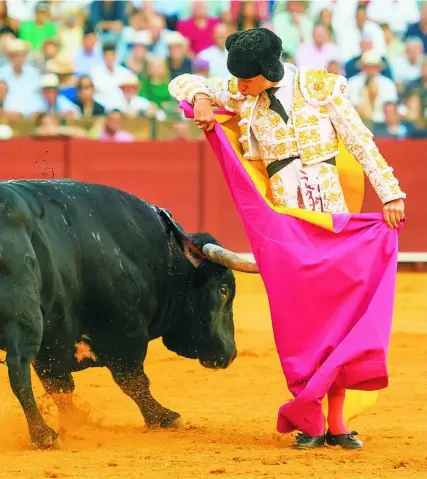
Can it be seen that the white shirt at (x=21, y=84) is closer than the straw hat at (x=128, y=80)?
Yes

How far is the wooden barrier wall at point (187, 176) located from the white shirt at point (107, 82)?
1.65 feet

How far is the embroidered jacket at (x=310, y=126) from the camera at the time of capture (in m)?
4.00

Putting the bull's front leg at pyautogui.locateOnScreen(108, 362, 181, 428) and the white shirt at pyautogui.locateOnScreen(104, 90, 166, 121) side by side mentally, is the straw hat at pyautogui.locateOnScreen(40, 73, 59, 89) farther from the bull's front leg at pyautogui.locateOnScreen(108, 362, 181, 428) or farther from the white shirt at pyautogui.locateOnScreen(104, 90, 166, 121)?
the bull's front leg at pyautogui.locateOnScreen(108, 362, 181, 428)

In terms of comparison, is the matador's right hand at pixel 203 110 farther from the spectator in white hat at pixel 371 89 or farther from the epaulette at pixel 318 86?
the spectator in white hat at pixel 371 89

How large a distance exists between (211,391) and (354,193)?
1513 mm

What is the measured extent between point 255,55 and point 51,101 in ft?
16.7

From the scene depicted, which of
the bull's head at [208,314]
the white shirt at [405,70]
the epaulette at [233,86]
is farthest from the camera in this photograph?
the white shirt at [405,70]

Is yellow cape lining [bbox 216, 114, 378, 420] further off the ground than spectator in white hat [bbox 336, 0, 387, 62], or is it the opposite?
spectator in white hat [bbox 336, 0, 387, 62]

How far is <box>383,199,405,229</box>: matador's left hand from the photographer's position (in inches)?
156

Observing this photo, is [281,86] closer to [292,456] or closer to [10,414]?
[292,456]

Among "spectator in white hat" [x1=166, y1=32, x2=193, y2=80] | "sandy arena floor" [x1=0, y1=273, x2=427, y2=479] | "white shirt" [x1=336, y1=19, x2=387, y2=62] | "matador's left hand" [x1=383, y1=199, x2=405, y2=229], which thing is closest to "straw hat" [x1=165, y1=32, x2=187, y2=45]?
"spectator in white hat" [x1=166, y1=32, x2=193, y2=80]

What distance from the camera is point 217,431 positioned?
4414mm

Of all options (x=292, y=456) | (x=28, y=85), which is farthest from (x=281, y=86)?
(x=28, y=85)

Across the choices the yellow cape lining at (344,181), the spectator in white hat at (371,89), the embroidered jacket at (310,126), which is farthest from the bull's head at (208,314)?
the spectator in white hat at (371,89)
